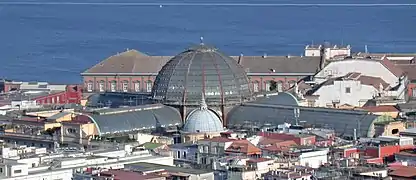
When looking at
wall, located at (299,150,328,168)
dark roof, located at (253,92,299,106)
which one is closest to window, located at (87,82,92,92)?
dark roof, located at (253,92,299,106)

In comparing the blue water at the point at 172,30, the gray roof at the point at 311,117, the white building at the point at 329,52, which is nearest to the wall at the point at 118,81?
the white building at the point at 329,52

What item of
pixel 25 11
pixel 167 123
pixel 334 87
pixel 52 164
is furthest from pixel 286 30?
pixel 52 164

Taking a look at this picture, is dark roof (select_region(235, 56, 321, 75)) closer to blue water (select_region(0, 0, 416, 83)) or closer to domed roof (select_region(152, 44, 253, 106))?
domed roof (select_region(152, 44, 253, 106))

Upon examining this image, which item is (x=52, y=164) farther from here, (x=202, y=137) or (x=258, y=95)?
(x=258, y=95)

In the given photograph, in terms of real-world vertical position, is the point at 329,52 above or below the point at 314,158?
above

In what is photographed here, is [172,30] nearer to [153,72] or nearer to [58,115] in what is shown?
[153,72]

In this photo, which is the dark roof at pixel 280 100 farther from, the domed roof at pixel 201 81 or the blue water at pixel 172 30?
the blue water at pixel 172 30

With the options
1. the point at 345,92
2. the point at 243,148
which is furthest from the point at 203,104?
the point at 345,92
